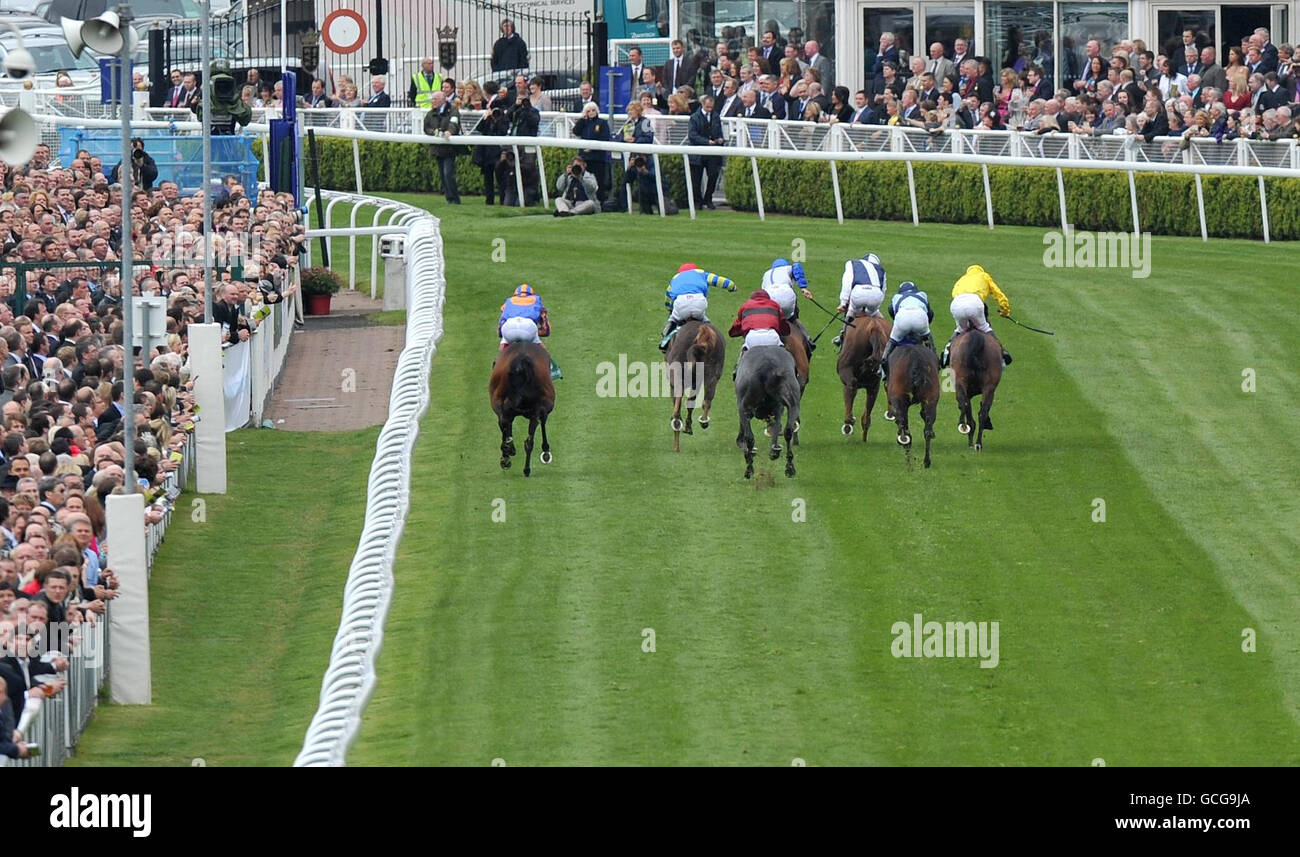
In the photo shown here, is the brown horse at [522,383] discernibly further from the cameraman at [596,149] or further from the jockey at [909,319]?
the cameraman at [596,149]

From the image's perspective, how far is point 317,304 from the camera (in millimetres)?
24531

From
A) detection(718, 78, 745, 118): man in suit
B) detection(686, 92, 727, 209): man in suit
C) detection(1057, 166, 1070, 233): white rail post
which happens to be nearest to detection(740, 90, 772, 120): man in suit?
detection(718, 78, 745, 118): man in suit

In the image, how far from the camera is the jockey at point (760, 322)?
16.2 metres

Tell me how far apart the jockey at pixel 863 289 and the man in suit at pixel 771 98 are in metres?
11.0

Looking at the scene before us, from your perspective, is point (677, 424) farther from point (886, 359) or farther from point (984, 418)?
point (984, 418)

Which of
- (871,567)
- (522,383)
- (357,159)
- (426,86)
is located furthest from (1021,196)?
(871,567)

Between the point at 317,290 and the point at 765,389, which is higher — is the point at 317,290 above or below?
above

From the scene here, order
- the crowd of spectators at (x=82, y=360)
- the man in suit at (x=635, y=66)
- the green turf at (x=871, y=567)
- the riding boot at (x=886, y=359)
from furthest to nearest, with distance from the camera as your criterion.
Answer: the man in suit at (x=635, y=66) → the riding boot at (x=886, y=359) → the crowd of spectators at (x=82, y=360) → the green turf at (x=871, y=567)

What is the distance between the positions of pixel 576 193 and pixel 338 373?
6631 mm

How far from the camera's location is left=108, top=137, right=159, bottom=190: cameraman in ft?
76.2

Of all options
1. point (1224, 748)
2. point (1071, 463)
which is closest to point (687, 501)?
point (1071, 463)

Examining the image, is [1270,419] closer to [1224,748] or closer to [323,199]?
[1224,748]

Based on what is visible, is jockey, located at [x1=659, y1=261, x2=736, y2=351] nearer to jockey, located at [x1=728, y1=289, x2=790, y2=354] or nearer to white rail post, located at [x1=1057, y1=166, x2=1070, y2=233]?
jockey, located at [x1=728, y1=289, x2=790, y2=354]

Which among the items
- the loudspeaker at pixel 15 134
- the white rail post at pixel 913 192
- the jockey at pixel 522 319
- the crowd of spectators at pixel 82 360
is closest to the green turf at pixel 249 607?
the crowd of spectators at pixel 82 360
